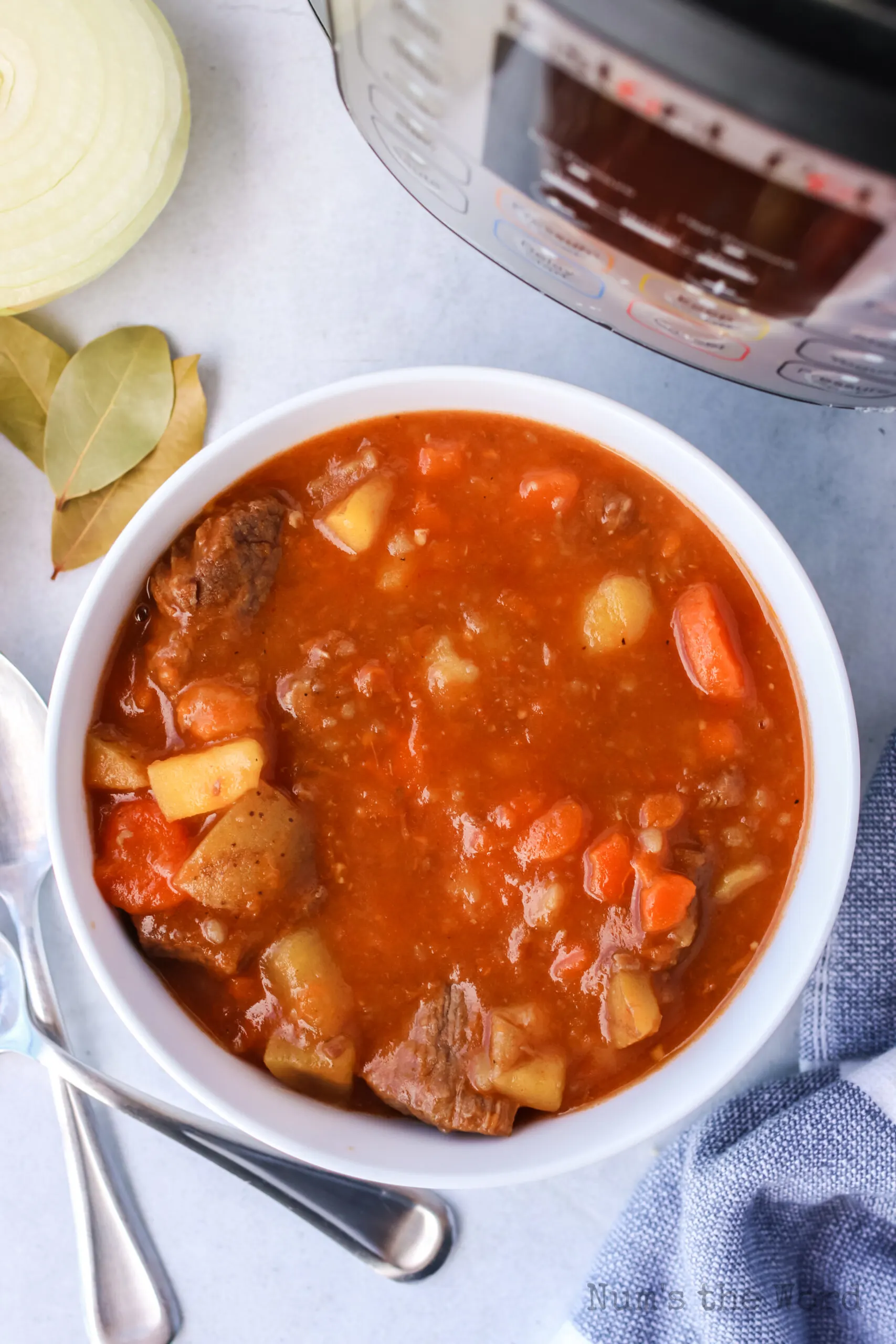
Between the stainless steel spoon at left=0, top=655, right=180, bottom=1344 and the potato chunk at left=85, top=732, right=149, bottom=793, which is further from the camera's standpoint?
the stainless steel spoon at left=0, top=655, right=180, bottom=1344

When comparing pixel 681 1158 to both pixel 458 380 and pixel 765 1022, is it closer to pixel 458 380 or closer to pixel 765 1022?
pixel 765 1022

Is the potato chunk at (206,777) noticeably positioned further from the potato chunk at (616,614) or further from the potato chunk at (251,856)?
the potato chunk at (616,614)

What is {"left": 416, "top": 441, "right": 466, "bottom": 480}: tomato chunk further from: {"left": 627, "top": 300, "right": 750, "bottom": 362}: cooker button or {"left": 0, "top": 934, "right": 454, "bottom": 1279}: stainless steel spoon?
{"left": 0, "top": 934, "right": 454, "bottom": 1279}: stainless steel spoon

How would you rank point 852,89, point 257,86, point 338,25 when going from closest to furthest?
point 852,89, point 338,25, point 257,86

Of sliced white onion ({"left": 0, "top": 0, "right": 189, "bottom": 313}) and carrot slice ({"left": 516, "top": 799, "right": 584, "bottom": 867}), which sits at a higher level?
sliced white onion ({"left": 0, "top": 0, "right": 189, "bottom": 313})

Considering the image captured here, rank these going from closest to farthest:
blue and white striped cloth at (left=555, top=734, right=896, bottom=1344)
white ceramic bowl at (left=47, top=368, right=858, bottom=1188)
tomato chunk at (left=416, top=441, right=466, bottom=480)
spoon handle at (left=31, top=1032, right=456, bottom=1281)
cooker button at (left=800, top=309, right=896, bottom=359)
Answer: cooker button at (left=800, top=309, right=896, bottom=359) < white ceramic bowl at (left=47, top=368, right=858, bottom=1188) < tomato chunk at (left=416, top=441, right=466, bottom=480) < blue and white striped cloth at (left=555, top=734, right=896, bottom=1344) < spoon handle at (left=31, top=1032, right=456, bottom=1281)

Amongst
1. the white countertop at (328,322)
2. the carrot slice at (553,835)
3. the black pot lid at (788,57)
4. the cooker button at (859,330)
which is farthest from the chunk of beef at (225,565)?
the black pot lid at (788,57)

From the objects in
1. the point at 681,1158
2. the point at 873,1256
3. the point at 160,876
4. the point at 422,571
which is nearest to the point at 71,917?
the point at 160,876

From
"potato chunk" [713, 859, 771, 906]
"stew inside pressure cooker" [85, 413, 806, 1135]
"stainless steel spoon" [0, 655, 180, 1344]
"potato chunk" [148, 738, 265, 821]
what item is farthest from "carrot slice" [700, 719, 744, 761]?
"stainless steel spoon" [0, 655, 180, 1344]
